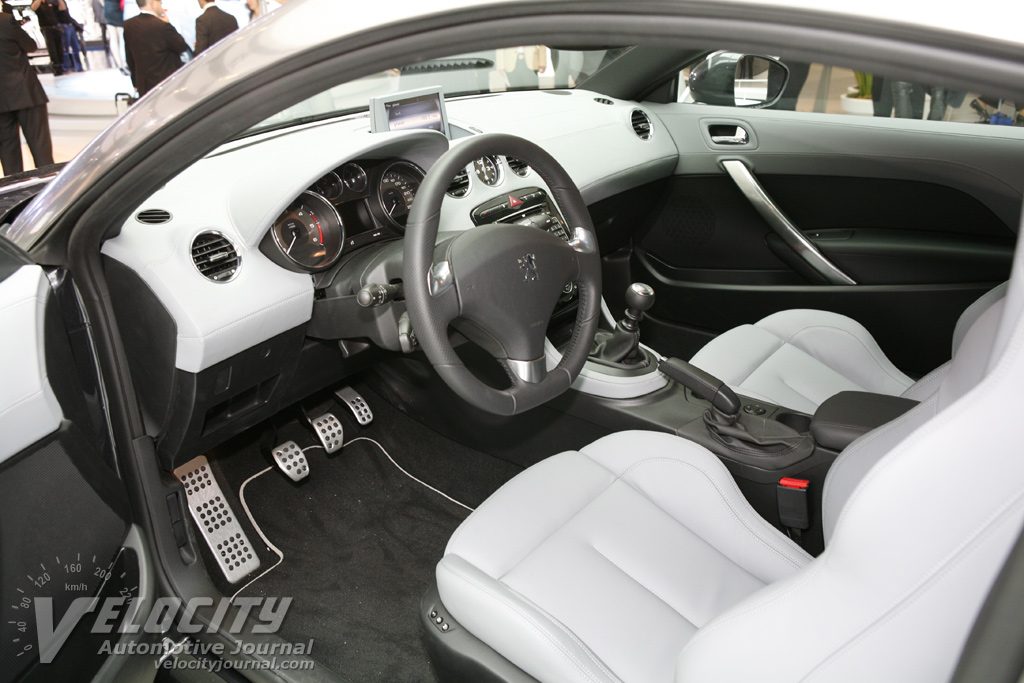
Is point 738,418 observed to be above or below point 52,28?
below

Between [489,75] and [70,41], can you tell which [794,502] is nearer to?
[489,75]

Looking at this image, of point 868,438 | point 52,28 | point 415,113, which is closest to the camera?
point 868,438

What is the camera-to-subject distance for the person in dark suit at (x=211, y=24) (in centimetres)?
562

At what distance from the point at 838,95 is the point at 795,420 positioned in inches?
51.3

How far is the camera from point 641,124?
2777mm

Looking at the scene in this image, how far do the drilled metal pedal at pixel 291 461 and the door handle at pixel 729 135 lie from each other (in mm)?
1827

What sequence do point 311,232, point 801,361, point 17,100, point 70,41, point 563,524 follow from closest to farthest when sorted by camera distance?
point 563,524
point 311,232
point 801,361
point 17,100
point 70,41

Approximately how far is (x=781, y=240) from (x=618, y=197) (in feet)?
1.96

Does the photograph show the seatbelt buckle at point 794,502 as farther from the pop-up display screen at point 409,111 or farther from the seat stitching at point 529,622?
the pop-up display screen at point 409,111

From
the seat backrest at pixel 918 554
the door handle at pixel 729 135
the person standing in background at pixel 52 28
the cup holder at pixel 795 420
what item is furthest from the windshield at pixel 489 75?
the person standing in background at pixel 52 28

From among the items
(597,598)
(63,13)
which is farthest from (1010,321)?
(63,13)

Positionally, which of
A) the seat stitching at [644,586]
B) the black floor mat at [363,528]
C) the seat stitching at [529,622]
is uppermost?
the seat stitching at [529,622]

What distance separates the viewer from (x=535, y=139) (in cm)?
242

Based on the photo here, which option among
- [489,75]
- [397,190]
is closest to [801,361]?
[397,190]
